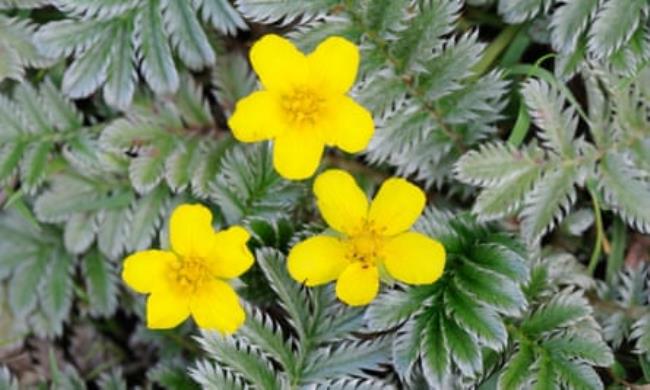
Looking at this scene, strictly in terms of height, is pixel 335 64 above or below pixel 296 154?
above

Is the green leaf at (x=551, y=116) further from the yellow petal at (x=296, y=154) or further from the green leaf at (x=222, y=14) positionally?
the green leaf at (x=222, y=14)

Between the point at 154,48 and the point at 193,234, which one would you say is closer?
the point at 193,234

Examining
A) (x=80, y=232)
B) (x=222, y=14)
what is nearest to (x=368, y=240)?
(x=222, y=14)

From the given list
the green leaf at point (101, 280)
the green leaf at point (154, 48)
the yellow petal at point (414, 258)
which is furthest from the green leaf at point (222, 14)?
the green leaf at point (101, 280)

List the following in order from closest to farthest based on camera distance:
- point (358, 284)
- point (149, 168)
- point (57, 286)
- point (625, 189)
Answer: point (358, 284) < point (625, 189) < point (149, 168) < point (57, 286)

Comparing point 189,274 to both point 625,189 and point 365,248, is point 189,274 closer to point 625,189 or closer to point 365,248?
point 365,248

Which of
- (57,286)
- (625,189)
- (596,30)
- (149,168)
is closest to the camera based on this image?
(596,30)

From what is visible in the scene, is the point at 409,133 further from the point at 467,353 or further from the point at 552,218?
the point at 467,353

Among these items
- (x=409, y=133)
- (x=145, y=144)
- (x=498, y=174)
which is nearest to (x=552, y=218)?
(x=498, y=174)

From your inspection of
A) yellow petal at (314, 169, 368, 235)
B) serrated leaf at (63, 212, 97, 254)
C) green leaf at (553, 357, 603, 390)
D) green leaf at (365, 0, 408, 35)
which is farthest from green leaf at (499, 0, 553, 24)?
serrated leaf at (63, 212, 97, 254)
